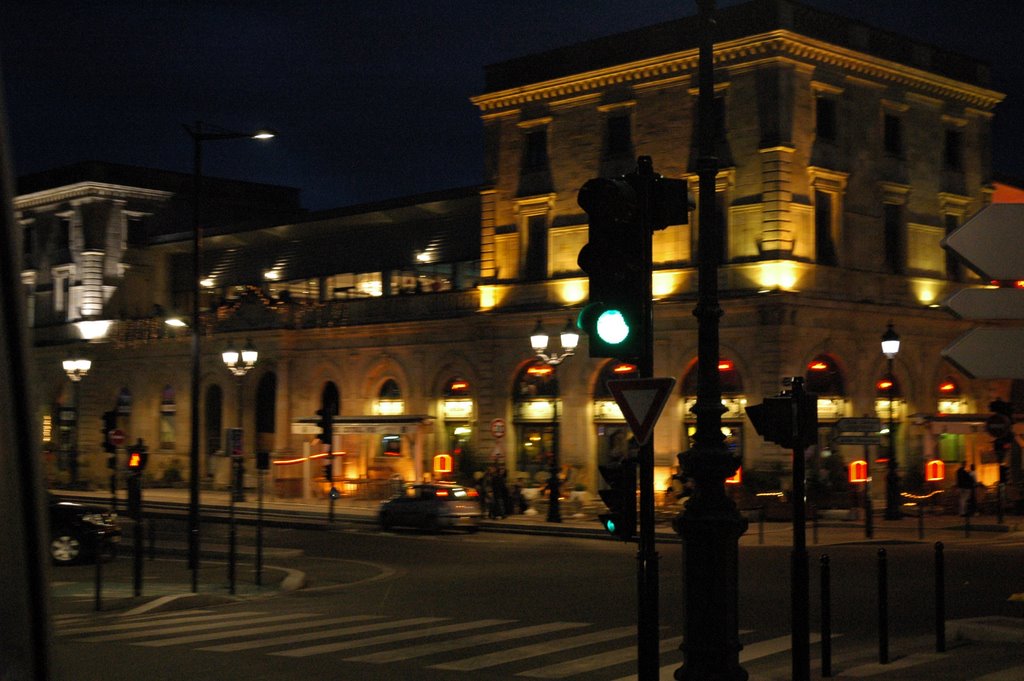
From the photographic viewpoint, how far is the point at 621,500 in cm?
992

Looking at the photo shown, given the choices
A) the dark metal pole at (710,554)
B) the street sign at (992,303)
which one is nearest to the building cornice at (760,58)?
the dark metal pole at (710,554)

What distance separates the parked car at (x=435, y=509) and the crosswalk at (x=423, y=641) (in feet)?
60.1

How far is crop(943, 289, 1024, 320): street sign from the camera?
25.4 feet

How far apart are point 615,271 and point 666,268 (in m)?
37.0

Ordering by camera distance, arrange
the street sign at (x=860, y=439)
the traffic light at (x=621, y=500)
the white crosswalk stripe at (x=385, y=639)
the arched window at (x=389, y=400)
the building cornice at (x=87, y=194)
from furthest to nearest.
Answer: the building cornice at (x=87, y=194) < the arched window at (x=389, y=400) < the street sign at (x=860, y=439) < the white crosswalk stripe at (x=385, y=639) < the traffic light at (x=621, y=500)

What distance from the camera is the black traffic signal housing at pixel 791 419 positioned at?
491 inches

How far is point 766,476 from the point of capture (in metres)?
41.5

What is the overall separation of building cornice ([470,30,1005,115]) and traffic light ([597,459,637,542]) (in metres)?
36.0

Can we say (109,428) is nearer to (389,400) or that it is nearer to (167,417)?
(389,400)

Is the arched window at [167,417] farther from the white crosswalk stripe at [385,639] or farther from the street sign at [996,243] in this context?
the street sign at [996,243]

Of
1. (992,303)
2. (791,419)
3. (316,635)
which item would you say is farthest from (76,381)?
(992,303)

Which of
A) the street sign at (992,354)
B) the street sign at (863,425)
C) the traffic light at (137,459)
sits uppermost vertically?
the street sign at (992,354)

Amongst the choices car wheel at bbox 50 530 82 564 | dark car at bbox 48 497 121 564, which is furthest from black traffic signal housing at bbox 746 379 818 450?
car wheel at bbox 50 530 82 564

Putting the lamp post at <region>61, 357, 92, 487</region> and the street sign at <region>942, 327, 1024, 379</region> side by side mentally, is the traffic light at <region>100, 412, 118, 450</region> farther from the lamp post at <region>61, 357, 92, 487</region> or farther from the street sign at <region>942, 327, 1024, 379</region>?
the street sign at <region>942, 327, 1024, 379</region>
